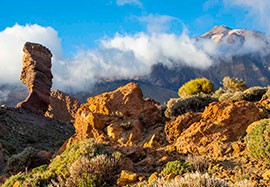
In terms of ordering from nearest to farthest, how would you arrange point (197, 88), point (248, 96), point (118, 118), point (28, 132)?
point (118, 118) → point (248, 96) → point (28, 132) → point (197, 88)

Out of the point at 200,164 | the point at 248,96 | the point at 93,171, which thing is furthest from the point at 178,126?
the point at 248,96

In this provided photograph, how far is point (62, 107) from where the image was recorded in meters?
49.5

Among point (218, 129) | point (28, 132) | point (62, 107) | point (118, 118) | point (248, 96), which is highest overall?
point (62, 107)

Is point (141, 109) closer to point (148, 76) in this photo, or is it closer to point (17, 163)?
point (17, 163)

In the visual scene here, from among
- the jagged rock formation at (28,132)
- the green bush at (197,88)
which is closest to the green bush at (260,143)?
the jagged rock formation at (28,132)

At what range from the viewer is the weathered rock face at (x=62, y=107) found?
47.8m

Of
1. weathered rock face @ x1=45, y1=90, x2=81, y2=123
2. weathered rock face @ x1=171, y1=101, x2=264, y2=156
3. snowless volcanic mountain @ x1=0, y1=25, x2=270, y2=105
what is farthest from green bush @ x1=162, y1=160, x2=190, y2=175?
snowless volcanic mountain @ x1=0, y1=25, x2=270, y2=105

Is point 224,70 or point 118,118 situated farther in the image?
point 224,70

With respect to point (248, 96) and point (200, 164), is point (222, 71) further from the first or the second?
point (200, 164)

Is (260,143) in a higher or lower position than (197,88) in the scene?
lower

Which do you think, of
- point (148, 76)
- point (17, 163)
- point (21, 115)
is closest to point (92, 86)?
point (148, 76)

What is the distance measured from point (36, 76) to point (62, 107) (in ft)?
41.5

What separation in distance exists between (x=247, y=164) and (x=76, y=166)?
15.1ft

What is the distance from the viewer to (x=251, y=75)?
165 metres
